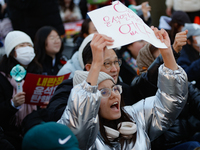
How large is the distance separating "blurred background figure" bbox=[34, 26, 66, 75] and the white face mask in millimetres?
370

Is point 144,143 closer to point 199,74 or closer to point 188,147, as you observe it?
A: point 188,147

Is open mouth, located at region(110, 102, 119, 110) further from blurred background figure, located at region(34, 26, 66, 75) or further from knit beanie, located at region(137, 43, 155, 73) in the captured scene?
blurred background figure, located at region(34, 26, 66, 75)

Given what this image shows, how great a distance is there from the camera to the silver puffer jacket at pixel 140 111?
179 cm

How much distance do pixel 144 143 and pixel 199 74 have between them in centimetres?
175

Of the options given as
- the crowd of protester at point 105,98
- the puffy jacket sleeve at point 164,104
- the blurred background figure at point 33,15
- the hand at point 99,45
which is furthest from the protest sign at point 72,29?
the hand at point 99,45

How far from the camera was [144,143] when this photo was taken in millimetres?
2096

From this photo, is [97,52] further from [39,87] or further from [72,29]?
[72,29]

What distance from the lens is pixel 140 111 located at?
7.41ft

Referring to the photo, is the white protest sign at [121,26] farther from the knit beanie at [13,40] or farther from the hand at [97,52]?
the knit beanie at [13,40]

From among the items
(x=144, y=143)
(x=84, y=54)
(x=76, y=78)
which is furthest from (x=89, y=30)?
(x=144, y=143)

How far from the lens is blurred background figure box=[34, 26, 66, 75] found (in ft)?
13.7

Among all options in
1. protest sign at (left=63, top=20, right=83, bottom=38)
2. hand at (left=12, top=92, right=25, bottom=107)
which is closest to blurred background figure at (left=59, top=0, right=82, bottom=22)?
protest sign at (left=63, top=20, right=83, bottom=38)

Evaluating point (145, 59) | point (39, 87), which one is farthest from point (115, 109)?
point (39, 87)

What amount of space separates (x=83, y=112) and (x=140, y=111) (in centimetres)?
63
